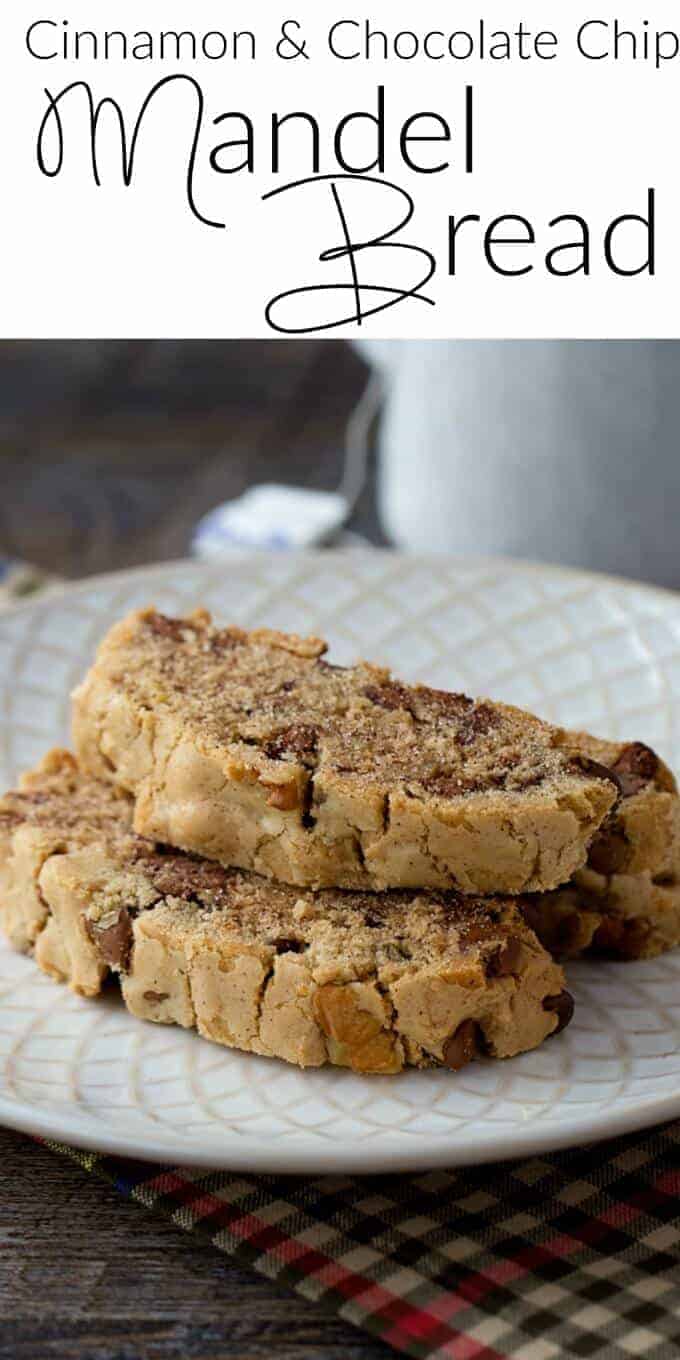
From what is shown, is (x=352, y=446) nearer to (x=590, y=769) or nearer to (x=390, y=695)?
(x=390, y=695)

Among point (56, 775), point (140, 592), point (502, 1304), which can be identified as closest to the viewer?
point (502, 1304)

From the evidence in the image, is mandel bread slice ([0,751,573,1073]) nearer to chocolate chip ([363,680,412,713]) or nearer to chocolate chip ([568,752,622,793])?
chocolate chip ([568,752,622,793])

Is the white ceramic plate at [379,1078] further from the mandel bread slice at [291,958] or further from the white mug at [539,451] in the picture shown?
the white mug at [539,451]

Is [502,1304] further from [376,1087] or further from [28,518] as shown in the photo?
[28,518]

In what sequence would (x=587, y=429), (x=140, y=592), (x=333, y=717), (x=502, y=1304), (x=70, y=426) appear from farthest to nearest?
1. (x=70, y=426)
2. (x=587, y=429)
3. (x=140, y=592)
4. (x=333, y=717)
5. (x=502, y=1304)

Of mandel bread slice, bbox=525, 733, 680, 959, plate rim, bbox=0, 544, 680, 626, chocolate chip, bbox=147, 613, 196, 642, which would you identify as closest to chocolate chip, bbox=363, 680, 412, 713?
mandel bread slice, bbox=525, 733, 680, 959
